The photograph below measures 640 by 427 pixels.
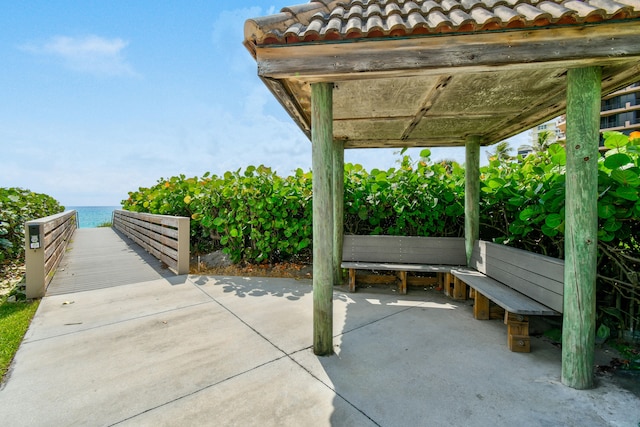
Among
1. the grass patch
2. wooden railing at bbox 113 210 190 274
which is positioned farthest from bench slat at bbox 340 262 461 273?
the grass patch

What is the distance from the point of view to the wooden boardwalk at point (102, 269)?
497cm

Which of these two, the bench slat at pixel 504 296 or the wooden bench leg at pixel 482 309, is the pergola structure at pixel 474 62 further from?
the wooden bench leg at pixel 482 309

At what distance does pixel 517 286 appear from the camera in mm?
3217

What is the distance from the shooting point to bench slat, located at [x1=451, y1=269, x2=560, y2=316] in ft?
8.69

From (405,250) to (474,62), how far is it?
3161mm

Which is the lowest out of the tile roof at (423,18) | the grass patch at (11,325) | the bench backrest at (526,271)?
the grass patch at (11,325)

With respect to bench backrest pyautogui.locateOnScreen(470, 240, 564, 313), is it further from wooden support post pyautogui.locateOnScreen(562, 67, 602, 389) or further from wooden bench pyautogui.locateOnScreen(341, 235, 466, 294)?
wooden bench pyautogui.locateOnScreen(341, 235, 466, 294)

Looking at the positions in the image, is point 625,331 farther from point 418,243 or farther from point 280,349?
point 280,349

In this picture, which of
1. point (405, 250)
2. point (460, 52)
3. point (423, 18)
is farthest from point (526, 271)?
point (423, 18)

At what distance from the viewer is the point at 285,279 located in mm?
5355

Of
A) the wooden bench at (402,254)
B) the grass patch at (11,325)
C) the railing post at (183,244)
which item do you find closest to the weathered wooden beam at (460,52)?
the wooden bench at (402,254)

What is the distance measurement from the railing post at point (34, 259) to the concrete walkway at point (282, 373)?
0.67 metres

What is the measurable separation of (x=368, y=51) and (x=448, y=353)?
279 centimetres

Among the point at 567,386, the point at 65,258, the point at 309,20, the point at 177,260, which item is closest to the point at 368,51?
the point at 309,20
